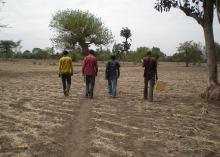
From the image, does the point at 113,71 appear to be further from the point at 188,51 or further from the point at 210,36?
the point at 188,51

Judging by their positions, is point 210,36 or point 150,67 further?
point 210,36

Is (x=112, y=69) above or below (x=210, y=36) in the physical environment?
below

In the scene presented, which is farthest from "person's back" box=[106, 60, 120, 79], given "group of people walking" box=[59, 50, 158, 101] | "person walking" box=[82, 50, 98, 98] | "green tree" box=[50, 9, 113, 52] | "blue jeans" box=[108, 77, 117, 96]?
"green tree" box=[50, 9, 113, 52]

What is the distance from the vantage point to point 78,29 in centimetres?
5622

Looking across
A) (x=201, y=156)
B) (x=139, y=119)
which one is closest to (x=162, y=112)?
(x=139, y=119)

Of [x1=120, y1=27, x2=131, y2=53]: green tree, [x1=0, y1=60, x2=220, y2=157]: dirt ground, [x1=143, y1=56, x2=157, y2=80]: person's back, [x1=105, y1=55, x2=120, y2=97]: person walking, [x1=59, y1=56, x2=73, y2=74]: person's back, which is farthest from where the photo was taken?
[x1=120, y1=27, x2=131, y2=53]: green tree

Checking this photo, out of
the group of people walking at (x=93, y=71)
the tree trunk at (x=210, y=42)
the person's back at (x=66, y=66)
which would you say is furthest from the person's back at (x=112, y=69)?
the tree trunk at (x=210, y=42)

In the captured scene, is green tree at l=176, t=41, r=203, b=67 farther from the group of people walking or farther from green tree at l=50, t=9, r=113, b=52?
the group of people walking

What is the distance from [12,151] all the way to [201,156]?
11.3 feet

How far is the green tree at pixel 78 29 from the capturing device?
55.9m

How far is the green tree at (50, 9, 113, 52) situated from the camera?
184 ft

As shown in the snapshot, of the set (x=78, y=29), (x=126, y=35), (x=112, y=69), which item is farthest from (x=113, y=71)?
(x=126, y=35)

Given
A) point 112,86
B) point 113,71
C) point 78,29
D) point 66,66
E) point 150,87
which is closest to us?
point 150,87

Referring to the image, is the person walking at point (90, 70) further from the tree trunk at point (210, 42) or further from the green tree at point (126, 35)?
the green tree at point (126, 35)
